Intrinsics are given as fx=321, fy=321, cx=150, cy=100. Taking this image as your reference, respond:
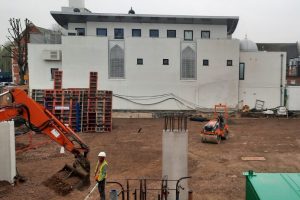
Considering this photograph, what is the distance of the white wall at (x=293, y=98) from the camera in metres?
32.3

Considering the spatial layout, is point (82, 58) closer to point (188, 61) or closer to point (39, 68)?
point (39, 68)

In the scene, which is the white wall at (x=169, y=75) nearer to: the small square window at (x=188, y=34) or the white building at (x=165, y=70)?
the white building at (x=165, y=70)

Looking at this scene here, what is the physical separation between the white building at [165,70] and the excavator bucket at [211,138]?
40.0ft

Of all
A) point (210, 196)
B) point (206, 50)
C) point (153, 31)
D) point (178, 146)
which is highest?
point (153, 31)

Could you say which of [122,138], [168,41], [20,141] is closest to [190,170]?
[122,138]

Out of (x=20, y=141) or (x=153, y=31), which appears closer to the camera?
(x=20, y=141)

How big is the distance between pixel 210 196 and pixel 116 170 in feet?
16.0

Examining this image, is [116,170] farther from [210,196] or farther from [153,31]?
[153,31]

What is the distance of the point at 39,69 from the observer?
3194 centimetres

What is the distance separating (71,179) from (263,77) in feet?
84.6

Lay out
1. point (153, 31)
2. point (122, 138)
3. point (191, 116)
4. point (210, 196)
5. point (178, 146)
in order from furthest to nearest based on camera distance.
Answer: point (153, 31)
point (191, 116)
point (122, 138)
point (210, 196)
point (178, 146)

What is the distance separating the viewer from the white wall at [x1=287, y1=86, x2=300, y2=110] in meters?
32.3

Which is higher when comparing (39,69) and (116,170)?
(39,69)

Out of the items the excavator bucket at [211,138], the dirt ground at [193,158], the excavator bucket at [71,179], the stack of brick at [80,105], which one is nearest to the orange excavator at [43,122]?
the excavator bucket at [71,179]
